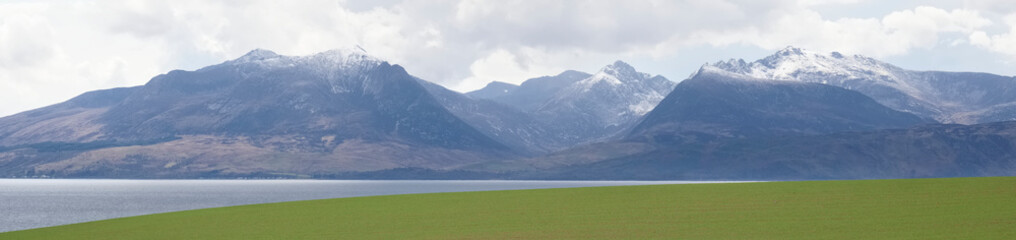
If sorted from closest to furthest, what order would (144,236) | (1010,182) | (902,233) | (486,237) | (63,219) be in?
1. (902,233)
2. (486,237)
3. (144,236)
4. (1010,182)
5. (63,219)

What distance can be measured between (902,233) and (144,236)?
55.8m

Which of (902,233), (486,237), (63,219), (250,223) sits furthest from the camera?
(63,219)

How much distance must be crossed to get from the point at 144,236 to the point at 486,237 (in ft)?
91.7

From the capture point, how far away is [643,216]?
73.8 meters

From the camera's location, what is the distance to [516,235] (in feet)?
212

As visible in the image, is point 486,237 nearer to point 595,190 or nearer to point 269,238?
point 269,238

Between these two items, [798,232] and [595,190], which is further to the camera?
[595,190]

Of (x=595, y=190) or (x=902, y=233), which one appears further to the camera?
(x=595, y=190)

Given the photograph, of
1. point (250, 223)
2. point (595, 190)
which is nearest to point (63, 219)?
point (250, 223)

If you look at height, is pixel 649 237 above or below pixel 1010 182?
below

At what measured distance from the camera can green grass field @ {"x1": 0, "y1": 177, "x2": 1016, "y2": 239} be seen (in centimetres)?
6244

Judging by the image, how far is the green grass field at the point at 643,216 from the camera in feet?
205

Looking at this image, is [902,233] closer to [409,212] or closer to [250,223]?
[409,212]

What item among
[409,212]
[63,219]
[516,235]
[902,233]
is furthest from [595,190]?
[63,219]
